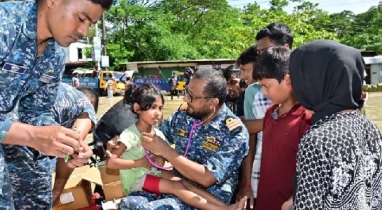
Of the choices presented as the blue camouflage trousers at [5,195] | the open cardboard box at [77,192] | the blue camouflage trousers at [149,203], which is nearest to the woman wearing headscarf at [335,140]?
the blue camouflage trousers at [149,203]

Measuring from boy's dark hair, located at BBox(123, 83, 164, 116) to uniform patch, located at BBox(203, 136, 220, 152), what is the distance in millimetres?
622

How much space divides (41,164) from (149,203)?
67 centimetres

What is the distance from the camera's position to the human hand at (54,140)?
5.42ft

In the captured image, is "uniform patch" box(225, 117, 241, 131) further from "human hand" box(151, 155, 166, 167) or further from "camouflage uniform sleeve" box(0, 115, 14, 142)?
"camouflage uniform sleeve" box(0, 115, 14, 142)

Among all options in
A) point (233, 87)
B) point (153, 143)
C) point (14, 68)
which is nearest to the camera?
point (14, 68)

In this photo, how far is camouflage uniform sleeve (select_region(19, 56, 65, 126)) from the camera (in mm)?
2181

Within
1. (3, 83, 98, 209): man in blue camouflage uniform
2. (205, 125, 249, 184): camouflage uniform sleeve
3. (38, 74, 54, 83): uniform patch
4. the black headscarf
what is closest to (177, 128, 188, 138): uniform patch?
(205, 125, 249, 184): camouflage uniform sleeve

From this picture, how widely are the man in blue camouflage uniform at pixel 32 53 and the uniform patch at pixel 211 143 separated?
0.98 meters

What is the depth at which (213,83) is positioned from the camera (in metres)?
2.73

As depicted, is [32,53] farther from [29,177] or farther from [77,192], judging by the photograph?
[77,192]

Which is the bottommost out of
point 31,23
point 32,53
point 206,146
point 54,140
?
point 206,146

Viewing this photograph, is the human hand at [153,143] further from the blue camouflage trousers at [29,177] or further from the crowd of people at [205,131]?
the blue camouflage trousers at [29,177]

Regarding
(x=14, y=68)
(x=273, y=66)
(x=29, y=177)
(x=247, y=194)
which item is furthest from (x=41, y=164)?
(x=273, y=66)

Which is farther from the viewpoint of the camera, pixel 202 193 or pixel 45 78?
pixel 202 193
